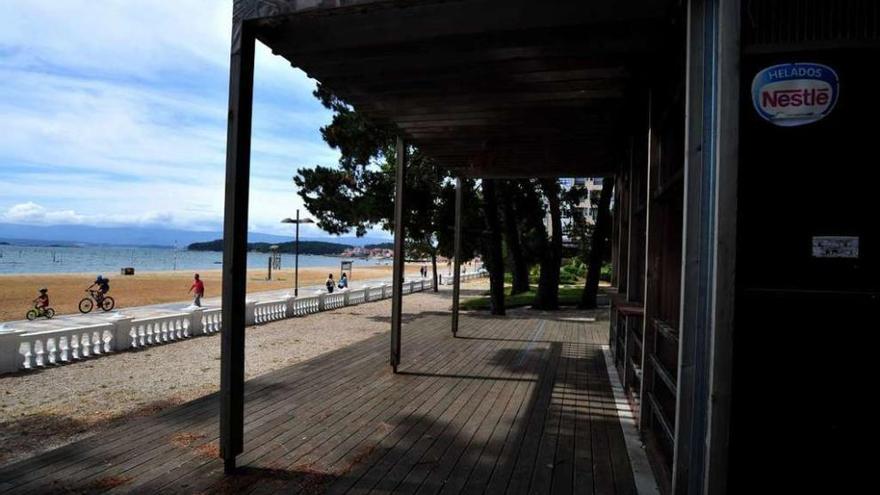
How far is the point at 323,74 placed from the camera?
4.03 meters

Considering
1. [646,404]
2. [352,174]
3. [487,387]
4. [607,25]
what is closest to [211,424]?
[487,387]

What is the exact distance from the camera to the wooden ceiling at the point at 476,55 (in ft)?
10.1

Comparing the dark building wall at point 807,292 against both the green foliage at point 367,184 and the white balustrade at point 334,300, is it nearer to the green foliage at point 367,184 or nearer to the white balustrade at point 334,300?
the green foliage at point 367,184

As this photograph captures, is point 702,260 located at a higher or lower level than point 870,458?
higher

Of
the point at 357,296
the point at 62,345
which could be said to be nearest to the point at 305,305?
the point at 357,296

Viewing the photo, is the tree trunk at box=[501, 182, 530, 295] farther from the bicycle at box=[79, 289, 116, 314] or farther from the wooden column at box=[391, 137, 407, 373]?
the bicycle at box=[79, 289, 116, 314]

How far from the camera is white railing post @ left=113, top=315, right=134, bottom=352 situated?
9.08 meters

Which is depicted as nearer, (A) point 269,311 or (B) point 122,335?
(B) point 122,335

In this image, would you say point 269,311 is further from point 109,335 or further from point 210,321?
point 109,335

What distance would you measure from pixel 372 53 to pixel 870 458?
3.56m

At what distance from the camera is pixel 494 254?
1400 centimetres

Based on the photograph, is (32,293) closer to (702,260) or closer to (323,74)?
(323,74)

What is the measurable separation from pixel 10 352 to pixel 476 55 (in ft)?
26.4

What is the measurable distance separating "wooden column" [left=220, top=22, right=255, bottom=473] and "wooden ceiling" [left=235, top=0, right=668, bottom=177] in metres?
0.34
